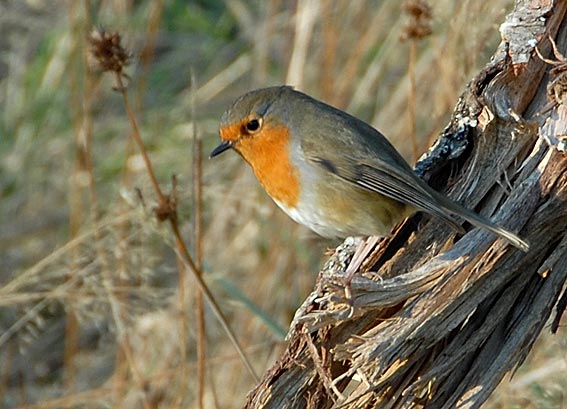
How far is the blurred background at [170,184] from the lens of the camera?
3.34 metres

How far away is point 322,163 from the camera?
8.96ft

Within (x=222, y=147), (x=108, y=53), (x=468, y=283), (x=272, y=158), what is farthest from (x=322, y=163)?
(x=468, y=283)

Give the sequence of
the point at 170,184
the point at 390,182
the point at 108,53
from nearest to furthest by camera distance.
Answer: the point at 390,182
the point at 108,53
the point at 170,184

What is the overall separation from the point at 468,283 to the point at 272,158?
88 centimetres

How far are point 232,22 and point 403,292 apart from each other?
4012 mm

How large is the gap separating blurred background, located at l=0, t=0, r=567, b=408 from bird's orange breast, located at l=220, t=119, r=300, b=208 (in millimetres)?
144

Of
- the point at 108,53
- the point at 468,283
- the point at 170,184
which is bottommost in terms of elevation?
the point at 468,283

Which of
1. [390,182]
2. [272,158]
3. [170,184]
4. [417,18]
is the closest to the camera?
[390,182]

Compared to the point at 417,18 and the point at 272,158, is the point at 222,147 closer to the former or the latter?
the point at 272,158

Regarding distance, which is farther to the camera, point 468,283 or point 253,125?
point 253,125

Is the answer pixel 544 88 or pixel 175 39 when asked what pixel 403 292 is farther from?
pixel 175 39

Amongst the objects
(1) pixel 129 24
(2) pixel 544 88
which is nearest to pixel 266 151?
(2) pixel 544 88

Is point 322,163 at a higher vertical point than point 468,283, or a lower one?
higher

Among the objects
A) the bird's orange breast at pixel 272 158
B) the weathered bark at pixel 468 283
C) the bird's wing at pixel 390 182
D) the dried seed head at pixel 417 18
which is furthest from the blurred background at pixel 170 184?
the weathered bark at pixel 468 283
